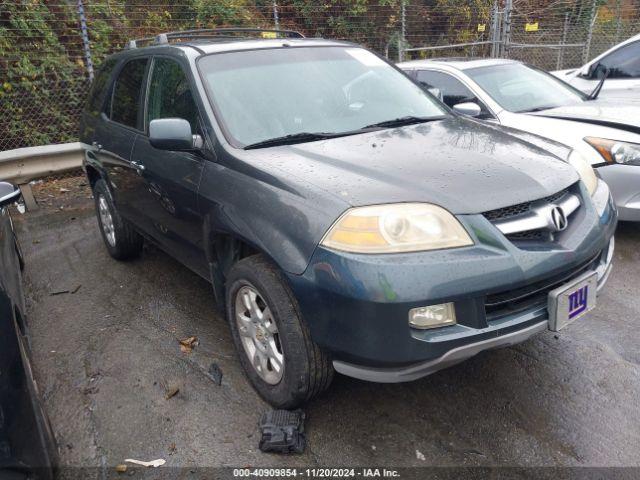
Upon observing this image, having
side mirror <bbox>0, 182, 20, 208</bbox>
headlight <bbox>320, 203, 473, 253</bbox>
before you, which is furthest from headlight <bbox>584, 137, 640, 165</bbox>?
side mirror <bbox>0, 182, 20, 208</bbox>

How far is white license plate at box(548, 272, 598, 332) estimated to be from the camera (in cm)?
229

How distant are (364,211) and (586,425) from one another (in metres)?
1.48

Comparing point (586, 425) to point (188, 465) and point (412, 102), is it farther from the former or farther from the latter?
point (412, 102)

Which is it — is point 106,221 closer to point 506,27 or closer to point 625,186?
point 625,186

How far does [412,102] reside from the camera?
3479 millimetres

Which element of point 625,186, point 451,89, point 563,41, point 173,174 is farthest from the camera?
point 563,41

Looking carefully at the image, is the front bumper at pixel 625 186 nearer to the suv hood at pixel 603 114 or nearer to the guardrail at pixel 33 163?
the suv hood at pixel 603 114

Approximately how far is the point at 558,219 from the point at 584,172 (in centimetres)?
68

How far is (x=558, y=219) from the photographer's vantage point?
2.38m

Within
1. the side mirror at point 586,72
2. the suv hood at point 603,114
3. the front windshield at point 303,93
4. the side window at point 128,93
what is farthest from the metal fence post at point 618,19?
the side window at point 128,93

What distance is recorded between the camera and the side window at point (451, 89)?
539 centimetres

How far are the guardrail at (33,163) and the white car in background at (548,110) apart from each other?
14.0 feet

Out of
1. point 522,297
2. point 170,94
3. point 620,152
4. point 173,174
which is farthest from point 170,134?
point 620,152

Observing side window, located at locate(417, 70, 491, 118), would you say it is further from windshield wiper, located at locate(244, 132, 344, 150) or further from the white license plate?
the white license plate
